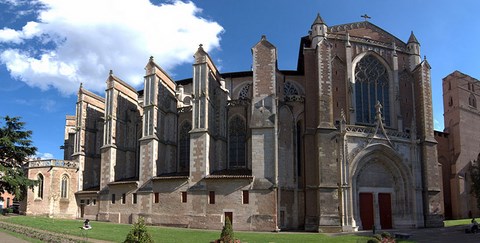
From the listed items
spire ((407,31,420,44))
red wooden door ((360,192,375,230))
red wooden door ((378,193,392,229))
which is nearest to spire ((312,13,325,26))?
spire ((407,31,420,44))

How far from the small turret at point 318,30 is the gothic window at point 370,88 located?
445 cm

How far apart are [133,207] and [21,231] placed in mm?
13084

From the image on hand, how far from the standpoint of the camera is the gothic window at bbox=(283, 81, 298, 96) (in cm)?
4128

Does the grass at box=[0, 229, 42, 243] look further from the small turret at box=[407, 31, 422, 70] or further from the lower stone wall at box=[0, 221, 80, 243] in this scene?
the small turret at box=[407, 31, 422, 70]

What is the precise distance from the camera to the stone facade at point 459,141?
158 ft

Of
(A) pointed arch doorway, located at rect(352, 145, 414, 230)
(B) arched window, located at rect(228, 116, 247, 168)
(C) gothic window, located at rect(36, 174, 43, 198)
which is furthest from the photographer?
(C) gothic window, located at rect(36, 174, 43, 198)

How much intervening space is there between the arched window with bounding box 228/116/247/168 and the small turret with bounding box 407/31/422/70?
56.4 ft

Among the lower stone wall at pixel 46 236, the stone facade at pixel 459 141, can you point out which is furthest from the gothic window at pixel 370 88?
the lower stone wall at pixel 46 236

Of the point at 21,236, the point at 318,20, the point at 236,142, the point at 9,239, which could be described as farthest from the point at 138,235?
the point at 318,20

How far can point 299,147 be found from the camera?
36531 mm

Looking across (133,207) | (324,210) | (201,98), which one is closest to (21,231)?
(133,207)

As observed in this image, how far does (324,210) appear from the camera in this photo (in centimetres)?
3262

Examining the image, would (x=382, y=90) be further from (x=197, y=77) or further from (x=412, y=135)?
(x=197, y=77)

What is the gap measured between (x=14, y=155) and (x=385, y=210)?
33.6 meters
